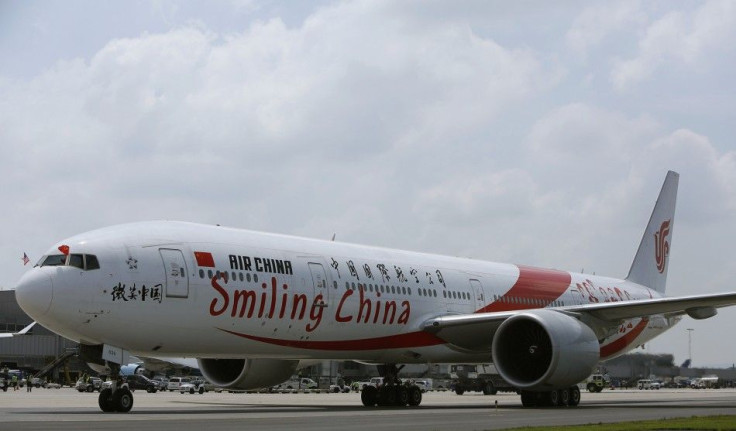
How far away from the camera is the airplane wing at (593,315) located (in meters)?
25.8

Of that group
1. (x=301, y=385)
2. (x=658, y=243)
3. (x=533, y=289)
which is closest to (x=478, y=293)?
(x=533, y=289)

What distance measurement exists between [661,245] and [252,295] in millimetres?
21386

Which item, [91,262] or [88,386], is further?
[88,386]

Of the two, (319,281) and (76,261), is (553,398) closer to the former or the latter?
(319,281)

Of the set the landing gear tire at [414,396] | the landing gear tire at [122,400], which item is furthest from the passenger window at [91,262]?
the landing gear tire at [414,396]

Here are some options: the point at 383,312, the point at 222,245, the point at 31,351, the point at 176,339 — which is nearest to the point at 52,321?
the point at 176,339

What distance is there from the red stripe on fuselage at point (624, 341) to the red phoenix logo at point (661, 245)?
5226mm

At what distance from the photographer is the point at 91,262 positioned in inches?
801

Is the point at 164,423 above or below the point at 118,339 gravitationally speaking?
below

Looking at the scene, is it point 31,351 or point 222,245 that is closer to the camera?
point 222,245

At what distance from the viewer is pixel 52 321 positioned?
19.9m

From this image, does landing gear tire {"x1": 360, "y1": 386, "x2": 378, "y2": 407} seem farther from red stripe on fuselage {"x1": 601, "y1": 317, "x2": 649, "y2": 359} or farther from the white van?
the white van

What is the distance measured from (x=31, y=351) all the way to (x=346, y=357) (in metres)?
54.7

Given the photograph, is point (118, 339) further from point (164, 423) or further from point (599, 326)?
point (599, 326)
